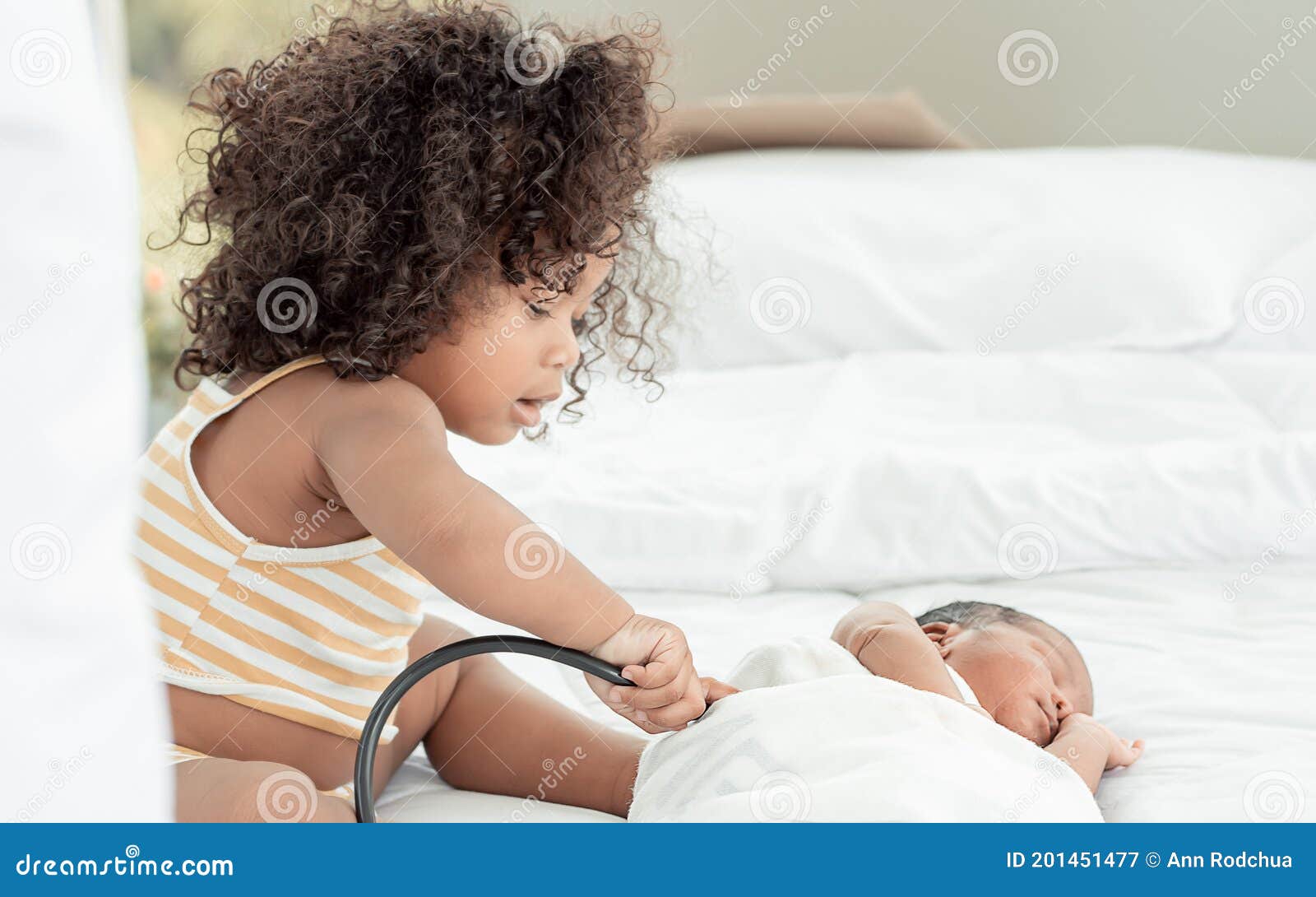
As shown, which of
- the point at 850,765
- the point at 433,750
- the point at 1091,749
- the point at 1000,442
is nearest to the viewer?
the point at 850,765

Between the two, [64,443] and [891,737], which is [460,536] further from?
[64,443]

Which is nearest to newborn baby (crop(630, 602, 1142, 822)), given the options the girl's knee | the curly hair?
the girl's knee

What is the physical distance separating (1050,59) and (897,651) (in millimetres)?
1620

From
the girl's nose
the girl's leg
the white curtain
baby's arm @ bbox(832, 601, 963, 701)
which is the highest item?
the white curtain

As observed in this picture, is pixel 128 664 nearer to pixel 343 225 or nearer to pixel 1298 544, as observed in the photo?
pixel 343 225

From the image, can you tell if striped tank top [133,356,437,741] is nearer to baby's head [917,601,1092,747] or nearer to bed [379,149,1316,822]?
bed [379,149,1316,822]

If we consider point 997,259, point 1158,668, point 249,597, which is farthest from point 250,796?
point 997,259

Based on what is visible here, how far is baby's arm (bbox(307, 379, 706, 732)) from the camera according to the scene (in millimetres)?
742

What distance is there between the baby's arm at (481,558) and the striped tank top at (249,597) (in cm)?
13

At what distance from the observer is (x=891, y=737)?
696mm

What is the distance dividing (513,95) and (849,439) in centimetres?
65
